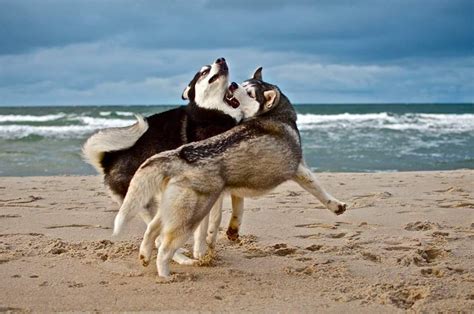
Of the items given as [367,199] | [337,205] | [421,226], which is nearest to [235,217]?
[337,205]

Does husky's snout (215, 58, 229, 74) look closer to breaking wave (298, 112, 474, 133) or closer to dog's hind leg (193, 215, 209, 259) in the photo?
dog's hind leg (193, 215, 209, 259)

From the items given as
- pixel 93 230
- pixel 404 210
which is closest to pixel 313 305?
pixel 93 230

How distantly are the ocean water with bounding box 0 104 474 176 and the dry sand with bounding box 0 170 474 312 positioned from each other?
6801 millimetres

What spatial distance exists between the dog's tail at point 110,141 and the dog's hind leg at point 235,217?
108 cm

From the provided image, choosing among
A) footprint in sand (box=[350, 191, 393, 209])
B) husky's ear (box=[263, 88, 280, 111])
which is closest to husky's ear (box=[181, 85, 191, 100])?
husky's ear (box=[263, 88, 280, 111])

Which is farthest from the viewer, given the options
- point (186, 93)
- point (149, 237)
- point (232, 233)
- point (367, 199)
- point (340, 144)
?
point (340, 144)

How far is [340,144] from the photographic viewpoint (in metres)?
21.9

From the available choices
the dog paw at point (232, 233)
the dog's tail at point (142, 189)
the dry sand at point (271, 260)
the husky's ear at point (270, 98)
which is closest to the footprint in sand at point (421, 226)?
the dry sand at point (271, 260)

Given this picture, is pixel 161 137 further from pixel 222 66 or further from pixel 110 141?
pixel 222 66

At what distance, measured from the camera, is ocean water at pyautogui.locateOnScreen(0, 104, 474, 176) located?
15.9 meters

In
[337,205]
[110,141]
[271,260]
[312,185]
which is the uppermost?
[110,141]

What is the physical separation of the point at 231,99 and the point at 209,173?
4.16ft

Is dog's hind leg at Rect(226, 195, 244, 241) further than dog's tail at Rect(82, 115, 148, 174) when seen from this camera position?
Yes

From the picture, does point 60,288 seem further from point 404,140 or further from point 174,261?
point 404,140
